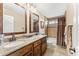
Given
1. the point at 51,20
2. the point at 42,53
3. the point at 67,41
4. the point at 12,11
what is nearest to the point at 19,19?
the point at 12,11

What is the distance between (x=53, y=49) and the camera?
1.83 m

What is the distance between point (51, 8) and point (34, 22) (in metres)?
0.43

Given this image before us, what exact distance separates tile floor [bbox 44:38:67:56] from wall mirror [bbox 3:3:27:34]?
55cm

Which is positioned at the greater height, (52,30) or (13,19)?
(13,19)

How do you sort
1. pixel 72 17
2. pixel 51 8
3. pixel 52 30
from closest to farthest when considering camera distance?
pixel 72 17 → pixel 51 8 → pixel 52 30

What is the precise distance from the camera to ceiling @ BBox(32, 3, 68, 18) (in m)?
1.70

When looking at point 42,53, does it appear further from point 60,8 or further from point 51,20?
point 60,8

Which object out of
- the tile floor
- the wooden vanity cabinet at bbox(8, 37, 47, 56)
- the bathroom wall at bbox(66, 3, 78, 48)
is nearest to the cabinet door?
the wooden vanity cabinet at bbox(8, 37, 47, 56)

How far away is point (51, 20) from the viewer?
1.85 metres

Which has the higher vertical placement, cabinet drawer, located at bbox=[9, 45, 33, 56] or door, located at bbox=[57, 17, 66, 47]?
door, located at bbox=[57, 17, 66, 47]

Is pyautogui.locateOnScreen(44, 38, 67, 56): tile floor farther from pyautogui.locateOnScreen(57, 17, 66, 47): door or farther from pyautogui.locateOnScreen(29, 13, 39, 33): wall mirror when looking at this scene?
pyautogui.locateOnScreen(29, 13, 39, 33): wall mirror

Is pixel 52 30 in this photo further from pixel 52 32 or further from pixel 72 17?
pixel 72 17

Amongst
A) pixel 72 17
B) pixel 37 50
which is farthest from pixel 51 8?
pixel 37 50

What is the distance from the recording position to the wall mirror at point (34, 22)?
1955 mm
